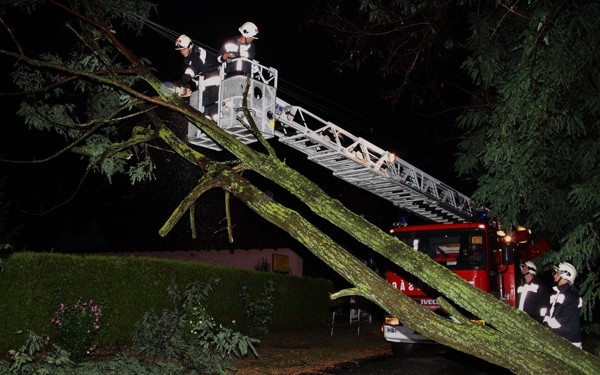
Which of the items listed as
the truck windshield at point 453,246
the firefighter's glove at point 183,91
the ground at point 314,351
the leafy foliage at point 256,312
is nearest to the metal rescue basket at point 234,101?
the firefighter's glove at point 183,91

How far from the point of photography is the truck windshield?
31.3 ft

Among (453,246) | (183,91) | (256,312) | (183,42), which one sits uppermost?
(183,42)

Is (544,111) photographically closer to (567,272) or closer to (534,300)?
(567,272)

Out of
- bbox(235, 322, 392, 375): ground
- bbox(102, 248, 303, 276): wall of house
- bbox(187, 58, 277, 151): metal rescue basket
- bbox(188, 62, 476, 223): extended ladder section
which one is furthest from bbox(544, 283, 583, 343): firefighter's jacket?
bbox(102, 248, 303, 276): wall of house

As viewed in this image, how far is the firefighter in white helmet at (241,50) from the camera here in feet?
27.6

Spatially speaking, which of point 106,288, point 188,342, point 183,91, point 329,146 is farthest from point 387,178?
point 106,288

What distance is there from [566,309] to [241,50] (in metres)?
6.08

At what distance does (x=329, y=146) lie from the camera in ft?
33.2

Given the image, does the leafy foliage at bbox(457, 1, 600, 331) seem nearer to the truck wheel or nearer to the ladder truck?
the ladder truck

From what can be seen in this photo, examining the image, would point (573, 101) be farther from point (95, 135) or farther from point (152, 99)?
point (95, 135)

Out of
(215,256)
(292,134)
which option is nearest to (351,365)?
(292,134)

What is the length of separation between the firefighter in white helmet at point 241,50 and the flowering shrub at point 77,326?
4.50 metres

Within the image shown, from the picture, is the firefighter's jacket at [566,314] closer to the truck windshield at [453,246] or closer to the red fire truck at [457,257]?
the red fire truck at [457,257]

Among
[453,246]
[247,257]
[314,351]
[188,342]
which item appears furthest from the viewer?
[247,257]
